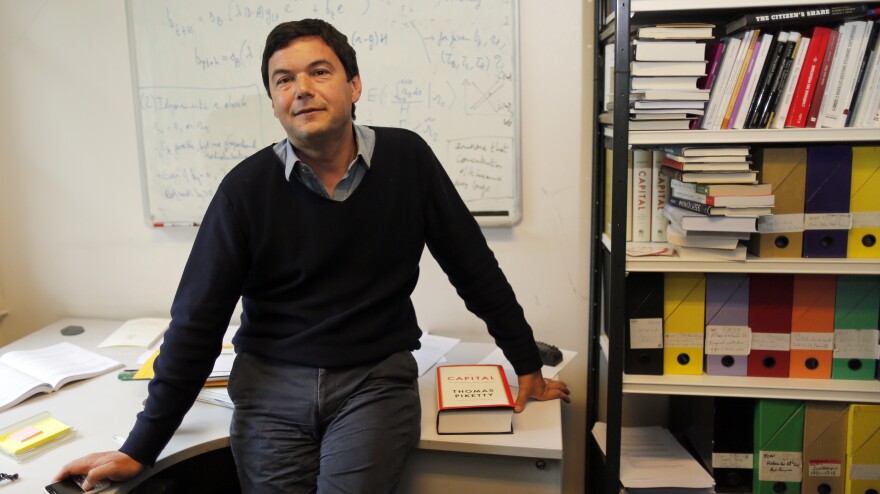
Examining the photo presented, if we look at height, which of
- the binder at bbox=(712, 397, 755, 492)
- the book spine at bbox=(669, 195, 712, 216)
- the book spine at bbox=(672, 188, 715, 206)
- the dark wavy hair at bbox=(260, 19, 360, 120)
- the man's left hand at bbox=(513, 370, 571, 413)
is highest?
the dark wavy hair at bbox=(260, 19, 360, 120)

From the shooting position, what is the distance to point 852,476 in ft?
5.59

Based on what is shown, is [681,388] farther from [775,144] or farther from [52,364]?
[52,364]

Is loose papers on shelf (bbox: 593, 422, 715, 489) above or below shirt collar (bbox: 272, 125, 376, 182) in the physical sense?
below

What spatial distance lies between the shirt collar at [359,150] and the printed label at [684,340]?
2.77 feet

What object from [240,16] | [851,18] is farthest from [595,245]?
[240,16]

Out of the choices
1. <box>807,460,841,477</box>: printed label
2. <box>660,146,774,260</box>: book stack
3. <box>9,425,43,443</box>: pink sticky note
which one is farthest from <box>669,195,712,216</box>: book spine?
<box>9,425,43,443</box>: pink sticky note

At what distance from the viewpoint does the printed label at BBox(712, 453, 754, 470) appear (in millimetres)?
1754

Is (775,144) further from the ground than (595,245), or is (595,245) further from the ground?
(775,144)

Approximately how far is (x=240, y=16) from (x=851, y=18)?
1.61 meters

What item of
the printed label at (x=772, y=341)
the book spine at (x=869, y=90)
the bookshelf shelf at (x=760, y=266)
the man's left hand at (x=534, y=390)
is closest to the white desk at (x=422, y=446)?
→ the man's left hand at (x=534, y=390)

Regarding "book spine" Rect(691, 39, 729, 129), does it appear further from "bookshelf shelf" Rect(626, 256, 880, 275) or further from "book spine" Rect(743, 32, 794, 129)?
"bookshelf shelf" Rect(626, 256, 880, 275)

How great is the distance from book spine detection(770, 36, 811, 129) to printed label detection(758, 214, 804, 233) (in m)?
0.21

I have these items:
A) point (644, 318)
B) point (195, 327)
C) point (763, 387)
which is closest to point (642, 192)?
point (644, 318)

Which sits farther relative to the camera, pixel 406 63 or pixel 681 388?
pixel 406 63
